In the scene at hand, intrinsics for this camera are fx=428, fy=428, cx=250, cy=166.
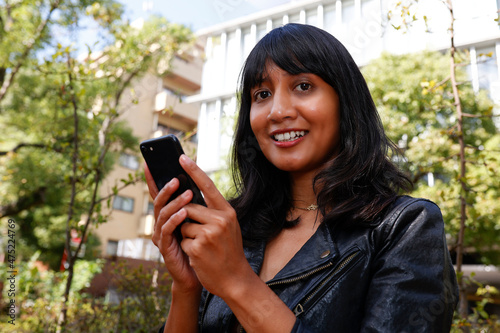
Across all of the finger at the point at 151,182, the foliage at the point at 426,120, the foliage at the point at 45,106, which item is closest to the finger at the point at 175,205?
the finger at the point at 151,182

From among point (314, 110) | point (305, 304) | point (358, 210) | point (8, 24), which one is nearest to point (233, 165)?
point (314, 110)

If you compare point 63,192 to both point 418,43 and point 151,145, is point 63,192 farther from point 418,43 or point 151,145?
point 151,145

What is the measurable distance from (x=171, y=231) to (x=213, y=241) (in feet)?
0.54

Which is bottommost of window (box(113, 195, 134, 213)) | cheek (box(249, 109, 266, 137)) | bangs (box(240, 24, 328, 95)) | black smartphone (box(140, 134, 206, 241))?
window (box(113, 195, 134, 213))

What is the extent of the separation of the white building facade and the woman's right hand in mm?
4746

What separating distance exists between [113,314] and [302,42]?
321 centimetres

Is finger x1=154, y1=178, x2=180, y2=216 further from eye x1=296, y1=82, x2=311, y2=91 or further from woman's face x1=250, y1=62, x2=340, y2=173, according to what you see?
eye x1=296, y1=82, x2=311, y2=91

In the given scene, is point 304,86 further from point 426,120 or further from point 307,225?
point 426,120

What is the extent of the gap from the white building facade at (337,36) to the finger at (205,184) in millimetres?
4989

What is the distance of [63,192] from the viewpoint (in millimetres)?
10750

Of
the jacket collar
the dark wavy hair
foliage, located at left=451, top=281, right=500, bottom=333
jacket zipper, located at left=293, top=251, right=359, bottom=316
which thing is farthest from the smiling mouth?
foliage, located at left=451, top=281, right=500, bottom=333

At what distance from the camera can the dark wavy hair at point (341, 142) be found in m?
1.22

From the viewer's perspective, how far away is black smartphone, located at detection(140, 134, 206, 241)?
1.04 metres

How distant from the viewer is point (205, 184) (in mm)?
937
